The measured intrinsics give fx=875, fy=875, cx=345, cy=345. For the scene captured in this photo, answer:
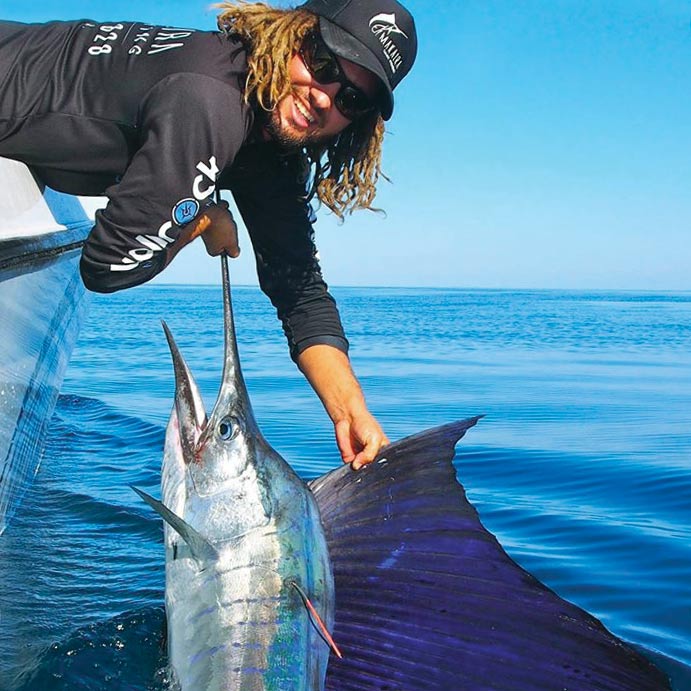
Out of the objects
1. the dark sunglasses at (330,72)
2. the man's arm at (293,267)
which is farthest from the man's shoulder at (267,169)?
the dark sunglasses at (330,72)

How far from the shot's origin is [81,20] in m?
2.46

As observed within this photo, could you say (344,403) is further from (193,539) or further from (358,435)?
(193,539)

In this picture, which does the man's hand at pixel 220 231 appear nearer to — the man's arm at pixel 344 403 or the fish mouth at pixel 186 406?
the man's arm at pixel 344 403

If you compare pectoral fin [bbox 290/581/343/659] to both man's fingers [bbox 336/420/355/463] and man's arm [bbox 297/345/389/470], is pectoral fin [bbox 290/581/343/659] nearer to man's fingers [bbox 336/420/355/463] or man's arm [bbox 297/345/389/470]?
man's arm [bbox 297/345/389/470]

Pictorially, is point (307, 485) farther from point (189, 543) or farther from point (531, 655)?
point (531, 655)

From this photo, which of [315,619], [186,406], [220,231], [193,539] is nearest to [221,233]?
[220,231]

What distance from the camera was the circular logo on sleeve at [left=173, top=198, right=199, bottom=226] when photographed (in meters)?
2.12

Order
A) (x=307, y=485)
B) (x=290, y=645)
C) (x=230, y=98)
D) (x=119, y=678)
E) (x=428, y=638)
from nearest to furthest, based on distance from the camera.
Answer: (x=290, y=645), (x=428, y=638), (x=307, y=485), (x=230, y=98), (x=119, y=678)

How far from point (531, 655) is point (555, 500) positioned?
248cm

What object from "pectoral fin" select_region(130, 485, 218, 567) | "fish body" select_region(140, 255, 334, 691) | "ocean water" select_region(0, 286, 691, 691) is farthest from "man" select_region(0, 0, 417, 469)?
"ocean water" select_region(0, 286, 691, 691)

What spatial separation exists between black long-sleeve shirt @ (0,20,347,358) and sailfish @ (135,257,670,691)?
379 mm

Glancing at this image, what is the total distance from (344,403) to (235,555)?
2.77ft

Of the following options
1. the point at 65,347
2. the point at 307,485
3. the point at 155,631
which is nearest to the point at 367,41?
the point at 307,485

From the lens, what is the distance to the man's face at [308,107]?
224 centimetres
